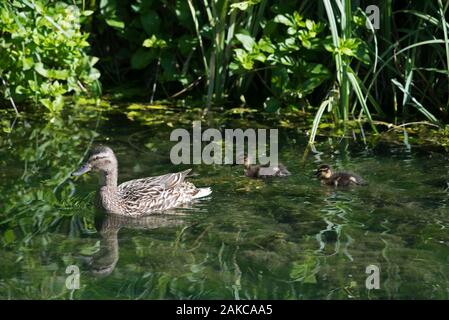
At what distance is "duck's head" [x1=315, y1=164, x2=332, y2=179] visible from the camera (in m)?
7.42

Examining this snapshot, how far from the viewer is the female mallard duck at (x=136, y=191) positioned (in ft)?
23.3

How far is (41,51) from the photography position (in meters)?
9.23

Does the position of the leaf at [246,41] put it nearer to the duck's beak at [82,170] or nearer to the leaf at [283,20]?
the leaf at [283,20]

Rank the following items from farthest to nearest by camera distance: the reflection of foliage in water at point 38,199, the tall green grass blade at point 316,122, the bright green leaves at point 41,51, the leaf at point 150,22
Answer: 1. the leaf at point 150,22
2. the bright green leaves at point 41,51
3. the tall green grass blade at point 316,122
4. the reflection of foliage in water at point 38,199

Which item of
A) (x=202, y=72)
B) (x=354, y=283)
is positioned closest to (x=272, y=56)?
(x=202, y=72)

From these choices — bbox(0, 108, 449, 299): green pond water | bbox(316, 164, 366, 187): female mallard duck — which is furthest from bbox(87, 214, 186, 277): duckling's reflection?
bbox(316, 164, 366, 187): female mallard duck

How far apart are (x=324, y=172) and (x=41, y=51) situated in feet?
10.7

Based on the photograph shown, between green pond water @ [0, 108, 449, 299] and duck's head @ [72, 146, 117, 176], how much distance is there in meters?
0.23

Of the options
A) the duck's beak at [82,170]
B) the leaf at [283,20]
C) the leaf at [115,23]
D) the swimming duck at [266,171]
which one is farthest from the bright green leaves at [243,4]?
the duck's beak at [82,170]

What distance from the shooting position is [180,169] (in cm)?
793

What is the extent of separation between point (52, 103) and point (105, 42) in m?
1.49

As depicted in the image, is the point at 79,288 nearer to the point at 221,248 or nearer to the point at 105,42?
the point at 221,248

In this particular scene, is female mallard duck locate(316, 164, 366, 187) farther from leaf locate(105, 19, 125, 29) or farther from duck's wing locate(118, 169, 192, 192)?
leaf locate(105, 19, 125, 29)
